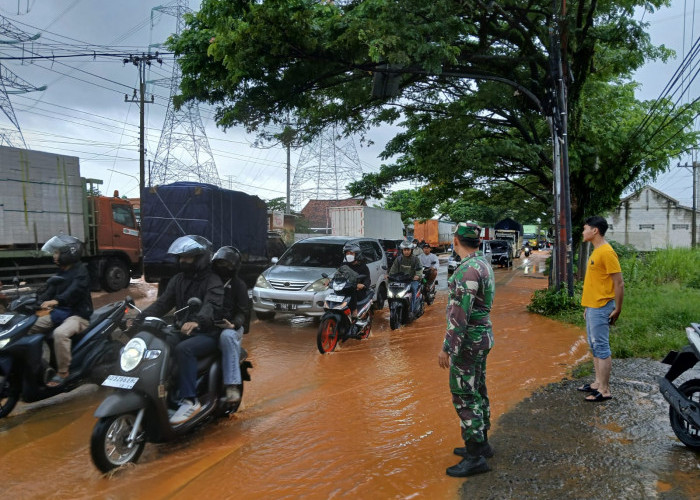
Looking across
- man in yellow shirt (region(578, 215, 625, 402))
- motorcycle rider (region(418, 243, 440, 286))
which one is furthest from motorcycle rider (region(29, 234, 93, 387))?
motorcycle rider (region(418, 243, 440, 286))

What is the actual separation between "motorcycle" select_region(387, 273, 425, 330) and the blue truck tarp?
14.8 ft

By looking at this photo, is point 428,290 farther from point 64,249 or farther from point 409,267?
point 64,249

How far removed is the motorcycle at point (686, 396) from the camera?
3.57m

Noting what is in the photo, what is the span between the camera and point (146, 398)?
3.48 meters

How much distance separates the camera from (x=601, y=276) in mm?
4770

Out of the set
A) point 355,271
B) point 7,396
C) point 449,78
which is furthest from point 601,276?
point 449,78

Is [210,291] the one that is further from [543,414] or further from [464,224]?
[543,414]

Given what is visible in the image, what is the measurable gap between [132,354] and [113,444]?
62cm

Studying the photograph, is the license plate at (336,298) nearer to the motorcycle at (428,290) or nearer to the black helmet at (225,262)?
the black helmet at (225,262)

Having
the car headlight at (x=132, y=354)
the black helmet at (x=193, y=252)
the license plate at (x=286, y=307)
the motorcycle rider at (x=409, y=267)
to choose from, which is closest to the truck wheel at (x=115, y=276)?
the license plate at (x=286, y=307)

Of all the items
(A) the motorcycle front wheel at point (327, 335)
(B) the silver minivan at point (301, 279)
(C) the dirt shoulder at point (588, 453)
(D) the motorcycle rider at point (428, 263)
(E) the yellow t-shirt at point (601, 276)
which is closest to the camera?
(C) the dirt shoulder at point (588, 453)

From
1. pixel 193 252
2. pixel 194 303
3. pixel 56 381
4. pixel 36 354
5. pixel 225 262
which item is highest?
pixel 193 252

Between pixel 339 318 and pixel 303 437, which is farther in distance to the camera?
pixel 339 318

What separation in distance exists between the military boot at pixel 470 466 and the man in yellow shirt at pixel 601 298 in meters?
2.05
